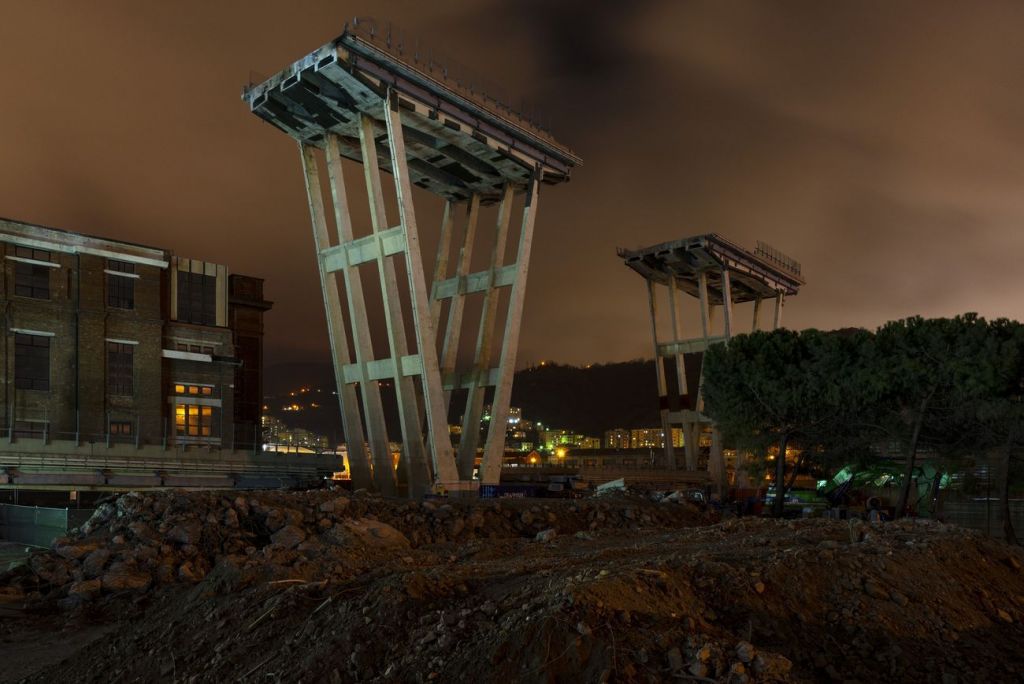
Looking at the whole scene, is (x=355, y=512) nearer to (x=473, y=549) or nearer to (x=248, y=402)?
(x=473, y=549)

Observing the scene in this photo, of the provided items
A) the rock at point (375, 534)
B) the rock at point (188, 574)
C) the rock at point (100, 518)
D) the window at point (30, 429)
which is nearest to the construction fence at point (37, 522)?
the rock at point (100, 518)

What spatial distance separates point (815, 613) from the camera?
990 centimetres

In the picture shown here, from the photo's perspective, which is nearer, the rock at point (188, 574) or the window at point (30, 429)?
the rock at point (188, 574)

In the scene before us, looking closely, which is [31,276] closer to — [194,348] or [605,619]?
[194,348]

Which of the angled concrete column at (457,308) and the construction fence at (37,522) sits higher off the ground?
the angled concrete column at (457,308)

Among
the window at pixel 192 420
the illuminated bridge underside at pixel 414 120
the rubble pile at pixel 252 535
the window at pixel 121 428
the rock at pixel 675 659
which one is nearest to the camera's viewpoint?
the rock at pixel 675 659

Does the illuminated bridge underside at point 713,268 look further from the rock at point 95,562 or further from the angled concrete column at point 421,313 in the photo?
the rock at point 95,562

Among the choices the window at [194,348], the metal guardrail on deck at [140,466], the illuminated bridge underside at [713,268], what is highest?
the illuminated bridge underside at [713,268]

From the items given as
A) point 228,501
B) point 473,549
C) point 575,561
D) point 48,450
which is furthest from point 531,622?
point 48,450

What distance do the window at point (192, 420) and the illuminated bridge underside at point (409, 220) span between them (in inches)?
456

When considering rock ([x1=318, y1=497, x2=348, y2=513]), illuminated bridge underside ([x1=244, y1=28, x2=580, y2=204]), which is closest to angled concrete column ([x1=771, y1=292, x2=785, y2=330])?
illuminated bridge underside ([x1=244, y1=28, x2=580, y2=204])

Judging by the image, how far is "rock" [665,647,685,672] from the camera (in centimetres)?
788

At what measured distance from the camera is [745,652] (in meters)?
8.00

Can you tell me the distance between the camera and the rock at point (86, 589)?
16312 mm
